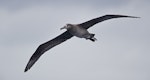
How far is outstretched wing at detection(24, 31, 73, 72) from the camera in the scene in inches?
973

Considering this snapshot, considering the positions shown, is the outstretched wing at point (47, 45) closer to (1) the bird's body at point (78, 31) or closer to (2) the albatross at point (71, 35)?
(2) the albatross at point (71, 35)

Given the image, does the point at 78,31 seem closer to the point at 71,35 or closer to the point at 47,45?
the point at 71,35

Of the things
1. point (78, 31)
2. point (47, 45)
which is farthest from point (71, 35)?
point (78, 31)

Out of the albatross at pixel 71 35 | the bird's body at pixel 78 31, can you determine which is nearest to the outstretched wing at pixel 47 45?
the albatross at pixel 71 35

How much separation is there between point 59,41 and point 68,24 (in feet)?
7.45

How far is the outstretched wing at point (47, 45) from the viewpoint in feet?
81.0

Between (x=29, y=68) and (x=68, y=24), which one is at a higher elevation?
(x=68, y=24)

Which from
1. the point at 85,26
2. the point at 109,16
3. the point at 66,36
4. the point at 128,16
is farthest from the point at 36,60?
the point at 128,16

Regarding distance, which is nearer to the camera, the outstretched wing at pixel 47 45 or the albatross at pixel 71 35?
the albatross at pixel 71 35

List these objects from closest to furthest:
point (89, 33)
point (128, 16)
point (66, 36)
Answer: point (128, 16), point (89, 33), point (66, 36)

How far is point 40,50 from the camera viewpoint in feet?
83.4

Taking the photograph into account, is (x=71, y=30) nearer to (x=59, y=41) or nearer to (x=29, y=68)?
(x=59, y=41)

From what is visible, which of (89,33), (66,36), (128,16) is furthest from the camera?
(66,36)

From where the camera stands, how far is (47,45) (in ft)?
83.4
